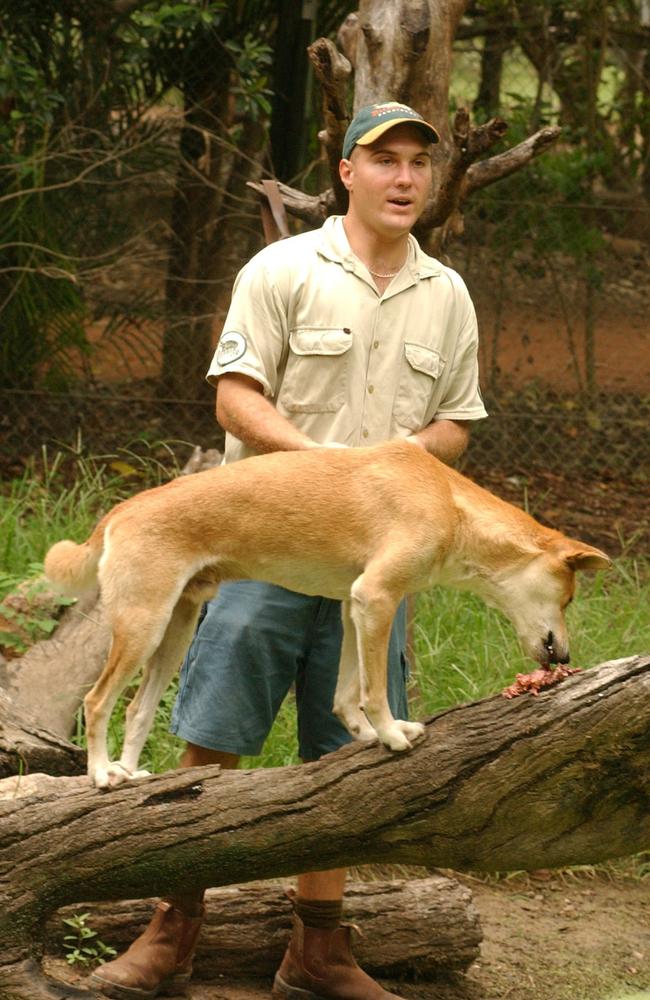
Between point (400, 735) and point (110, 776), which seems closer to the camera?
point (400, 735)

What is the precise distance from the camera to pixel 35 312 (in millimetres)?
8102

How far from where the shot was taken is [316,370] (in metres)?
4.05

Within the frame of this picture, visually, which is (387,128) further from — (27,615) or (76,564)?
(27,615)

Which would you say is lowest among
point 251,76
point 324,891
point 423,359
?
point 324,891

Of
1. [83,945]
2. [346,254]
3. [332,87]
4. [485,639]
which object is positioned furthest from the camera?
[485,639]

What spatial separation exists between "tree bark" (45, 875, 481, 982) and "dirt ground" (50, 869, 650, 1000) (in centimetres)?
8

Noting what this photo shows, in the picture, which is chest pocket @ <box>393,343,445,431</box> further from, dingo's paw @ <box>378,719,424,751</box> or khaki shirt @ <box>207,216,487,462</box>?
dingo's paw @ <box>378,719,424,751</box>

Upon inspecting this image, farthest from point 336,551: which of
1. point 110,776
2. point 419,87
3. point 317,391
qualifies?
point 419,87

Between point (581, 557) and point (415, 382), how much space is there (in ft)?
2.58

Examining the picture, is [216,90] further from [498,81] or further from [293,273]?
[293,273]

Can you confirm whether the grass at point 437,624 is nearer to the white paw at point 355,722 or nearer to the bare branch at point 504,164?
the white paw at point 355,722

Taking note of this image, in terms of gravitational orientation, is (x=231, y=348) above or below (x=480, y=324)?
above

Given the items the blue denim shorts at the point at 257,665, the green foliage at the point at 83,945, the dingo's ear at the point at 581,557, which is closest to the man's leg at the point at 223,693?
the blue denim shorts at the point at 257,665

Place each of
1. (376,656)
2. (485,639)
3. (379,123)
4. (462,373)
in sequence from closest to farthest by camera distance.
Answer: (376,656)
(379,123)
(462,373)
(485,639)
